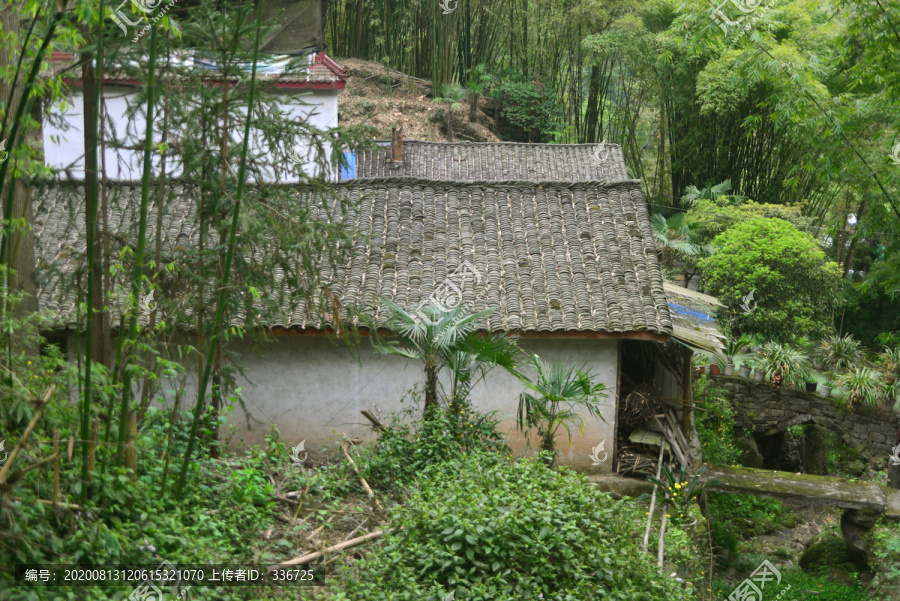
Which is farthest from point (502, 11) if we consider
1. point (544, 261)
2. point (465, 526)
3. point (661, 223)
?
point (465, 526)

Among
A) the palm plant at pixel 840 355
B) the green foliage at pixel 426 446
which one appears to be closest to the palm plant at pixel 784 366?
the palm plant at pixel 840 355

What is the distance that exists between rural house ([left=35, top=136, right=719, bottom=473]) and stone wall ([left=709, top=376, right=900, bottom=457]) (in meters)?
4.15

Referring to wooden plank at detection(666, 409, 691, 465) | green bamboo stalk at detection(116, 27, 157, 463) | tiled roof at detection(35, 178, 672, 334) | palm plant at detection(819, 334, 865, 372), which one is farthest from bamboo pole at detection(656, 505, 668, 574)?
palm plant at detection(819, 334, 865, 372)

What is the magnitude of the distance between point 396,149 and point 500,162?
106 inches

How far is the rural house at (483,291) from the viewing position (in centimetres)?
802

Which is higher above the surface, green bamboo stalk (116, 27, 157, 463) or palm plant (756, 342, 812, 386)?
green bamboo stalk (116, 27, 157, 463)

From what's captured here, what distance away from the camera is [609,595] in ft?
14.2

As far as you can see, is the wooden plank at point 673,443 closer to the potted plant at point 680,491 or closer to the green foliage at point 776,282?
the potted plant at point 680,491

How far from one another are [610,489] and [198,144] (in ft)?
18.0

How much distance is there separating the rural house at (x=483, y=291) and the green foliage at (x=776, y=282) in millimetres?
4853

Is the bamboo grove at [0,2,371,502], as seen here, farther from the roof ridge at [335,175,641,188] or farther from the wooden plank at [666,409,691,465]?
the wooden plank at [666,409,691,465]

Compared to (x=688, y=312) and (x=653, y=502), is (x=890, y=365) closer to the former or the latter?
(x=688, y=312)

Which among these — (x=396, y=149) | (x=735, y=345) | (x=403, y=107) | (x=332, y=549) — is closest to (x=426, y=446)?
(x=332, y=549)

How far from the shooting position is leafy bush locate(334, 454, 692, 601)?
167 inches
